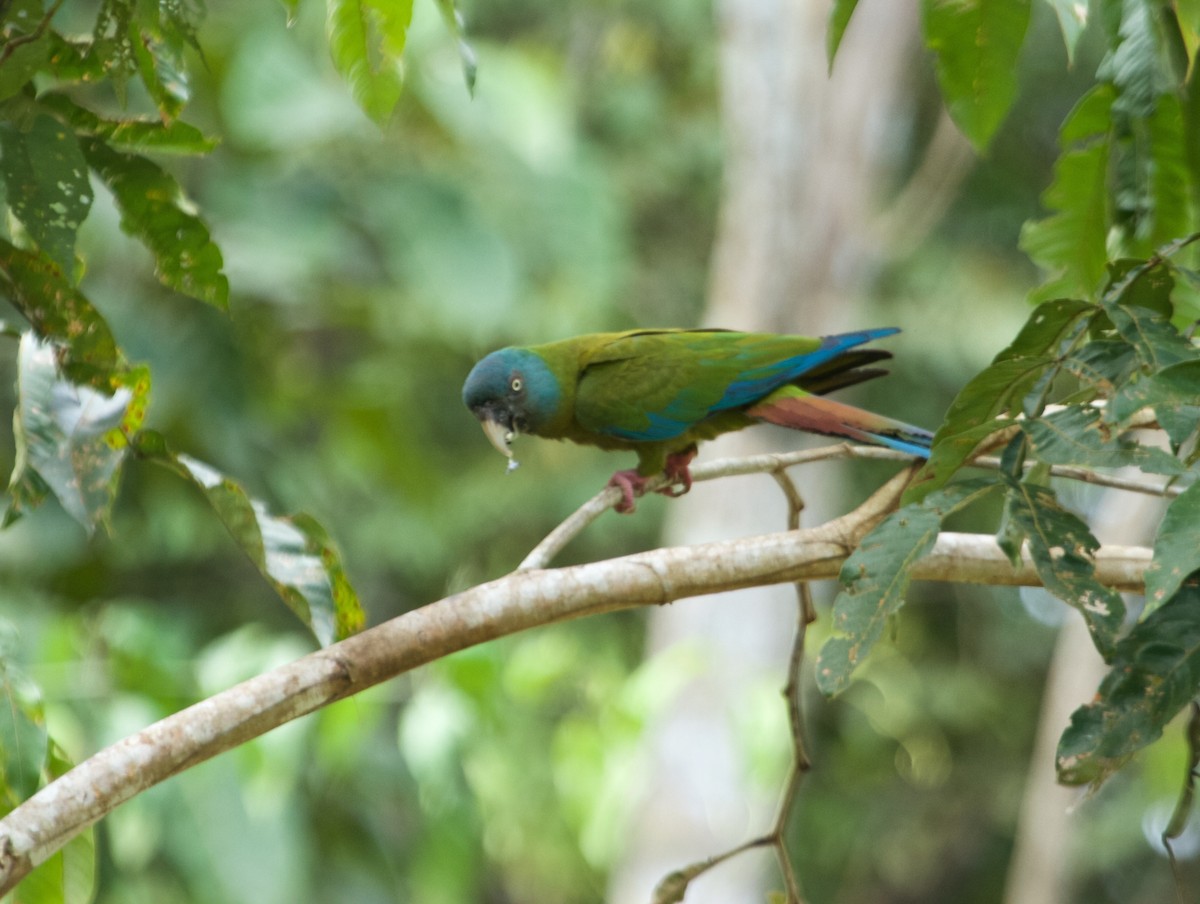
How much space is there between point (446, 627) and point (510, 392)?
1.73 m

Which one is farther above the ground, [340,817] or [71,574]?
[71,574]

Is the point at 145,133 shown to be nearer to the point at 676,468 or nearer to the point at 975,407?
the point at 975,407

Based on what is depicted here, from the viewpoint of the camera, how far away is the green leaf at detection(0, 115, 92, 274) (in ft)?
5.63

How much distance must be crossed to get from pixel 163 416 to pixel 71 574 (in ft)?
2.83

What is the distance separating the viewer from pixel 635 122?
1084cm

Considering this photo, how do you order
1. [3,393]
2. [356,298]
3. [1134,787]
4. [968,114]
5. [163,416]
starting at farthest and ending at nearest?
1. [1134,787]
2. [3,393]
3. [356,298]
4. [163,416]
5. [968,114]

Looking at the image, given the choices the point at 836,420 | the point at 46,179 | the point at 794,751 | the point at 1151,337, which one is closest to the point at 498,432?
the point at 836,420

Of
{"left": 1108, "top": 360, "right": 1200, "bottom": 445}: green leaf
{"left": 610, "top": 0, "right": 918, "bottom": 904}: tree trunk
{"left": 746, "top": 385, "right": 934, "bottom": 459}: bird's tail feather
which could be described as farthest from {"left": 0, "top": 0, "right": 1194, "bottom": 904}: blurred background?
{"left": 746, "top": 385, "right": 934, "bottom": 459}: bird's tail feather

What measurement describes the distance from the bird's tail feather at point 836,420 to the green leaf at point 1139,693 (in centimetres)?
102

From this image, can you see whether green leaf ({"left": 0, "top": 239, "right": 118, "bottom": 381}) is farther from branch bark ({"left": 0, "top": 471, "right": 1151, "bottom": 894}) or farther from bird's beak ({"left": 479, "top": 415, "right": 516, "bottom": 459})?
bird's beak ({"left": 479, "top": 415, "right": 516, "bottom": 459})

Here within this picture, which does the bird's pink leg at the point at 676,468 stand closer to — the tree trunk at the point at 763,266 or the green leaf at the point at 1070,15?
the green leaf at the point at 1070,15

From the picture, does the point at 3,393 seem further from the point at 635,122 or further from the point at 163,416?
the point at 635,122

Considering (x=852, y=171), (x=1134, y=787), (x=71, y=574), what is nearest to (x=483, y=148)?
(x=852, y=171)

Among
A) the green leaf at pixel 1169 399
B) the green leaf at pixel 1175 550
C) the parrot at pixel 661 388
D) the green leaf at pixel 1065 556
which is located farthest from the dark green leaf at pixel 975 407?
the parrot at pixel 661 388
